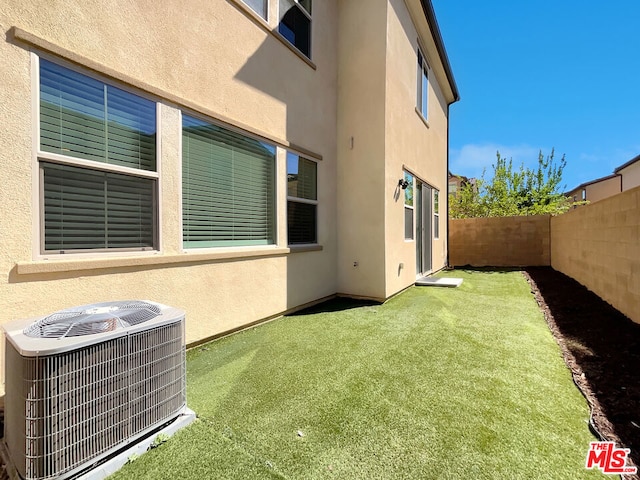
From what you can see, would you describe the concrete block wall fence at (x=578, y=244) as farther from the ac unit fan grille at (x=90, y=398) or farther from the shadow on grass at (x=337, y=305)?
the ac unit fan grille at (x=90, y=398)

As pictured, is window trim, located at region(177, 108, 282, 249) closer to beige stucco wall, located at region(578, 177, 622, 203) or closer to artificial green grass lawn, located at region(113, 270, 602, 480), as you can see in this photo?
artificial green grass lawn, located at region(113, 270, 602, 480)

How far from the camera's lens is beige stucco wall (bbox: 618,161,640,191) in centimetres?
1838

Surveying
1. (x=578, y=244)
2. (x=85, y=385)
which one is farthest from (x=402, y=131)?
(x=85, y=385)

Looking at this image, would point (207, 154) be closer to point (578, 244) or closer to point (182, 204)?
point (182, 204)

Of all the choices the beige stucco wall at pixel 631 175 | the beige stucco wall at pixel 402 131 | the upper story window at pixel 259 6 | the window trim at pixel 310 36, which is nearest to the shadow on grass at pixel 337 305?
the beige stucco wall at pixel 402 131

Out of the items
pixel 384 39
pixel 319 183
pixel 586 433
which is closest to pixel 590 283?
pixel 586 433

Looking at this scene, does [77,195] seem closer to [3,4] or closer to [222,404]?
[3,4]

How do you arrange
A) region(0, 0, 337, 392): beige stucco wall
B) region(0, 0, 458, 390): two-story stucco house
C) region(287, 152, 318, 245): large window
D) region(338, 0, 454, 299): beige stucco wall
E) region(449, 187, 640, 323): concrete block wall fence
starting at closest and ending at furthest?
region(0, 0, 337, 392): beige stucco wall, region(0, 0, 458, 390): two-story stucco house, region(449, 187, 640, 323): concrete block wall fence, region(287, 152, 318, 245): large window, region(338, 0, 454, 299): beige stucco wall

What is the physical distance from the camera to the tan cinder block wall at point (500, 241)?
11.7m

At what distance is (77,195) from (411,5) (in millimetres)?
8409

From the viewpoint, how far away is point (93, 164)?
2.96 meters

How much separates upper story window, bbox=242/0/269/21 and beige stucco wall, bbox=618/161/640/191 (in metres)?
23.0

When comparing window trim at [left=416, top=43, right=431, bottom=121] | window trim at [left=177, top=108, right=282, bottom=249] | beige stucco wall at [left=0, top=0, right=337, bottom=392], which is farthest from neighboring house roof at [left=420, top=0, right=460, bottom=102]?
window trim at [left=177, top=108, right=282, bottom=249]

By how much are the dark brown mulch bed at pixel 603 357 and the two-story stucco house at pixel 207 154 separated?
3088 millimetres
